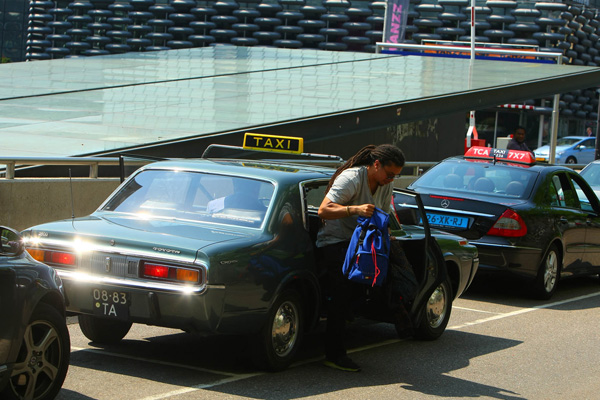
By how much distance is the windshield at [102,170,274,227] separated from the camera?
21.5 feet

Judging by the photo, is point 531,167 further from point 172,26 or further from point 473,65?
point 172,26

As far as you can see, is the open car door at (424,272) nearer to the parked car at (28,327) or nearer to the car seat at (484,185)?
the parked car at (28,327)

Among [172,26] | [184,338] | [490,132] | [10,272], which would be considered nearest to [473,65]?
[184,338]

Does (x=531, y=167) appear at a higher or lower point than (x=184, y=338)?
higher

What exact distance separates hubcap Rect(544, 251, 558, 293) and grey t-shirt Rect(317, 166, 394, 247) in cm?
480

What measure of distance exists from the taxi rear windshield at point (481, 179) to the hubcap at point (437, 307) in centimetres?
303

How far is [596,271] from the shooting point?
12.1m

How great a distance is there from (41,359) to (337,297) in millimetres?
A: 2228

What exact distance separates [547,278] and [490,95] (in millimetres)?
11282

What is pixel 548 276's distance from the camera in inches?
430

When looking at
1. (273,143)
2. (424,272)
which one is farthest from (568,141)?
(424,272)

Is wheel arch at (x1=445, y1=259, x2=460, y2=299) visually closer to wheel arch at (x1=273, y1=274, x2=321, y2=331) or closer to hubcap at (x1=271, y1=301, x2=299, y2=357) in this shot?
wheel arch at (x1=273, y1=274, x2=321, y2=331)

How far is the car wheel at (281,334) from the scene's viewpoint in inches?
242

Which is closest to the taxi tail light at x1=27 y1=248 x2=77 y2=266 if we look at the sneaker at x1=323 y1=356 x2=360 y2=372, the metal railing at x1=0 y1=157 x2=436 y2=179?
the sneaker at x1=323 y1=356 x2=360 y2=372
